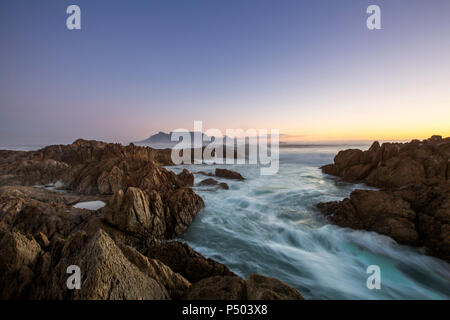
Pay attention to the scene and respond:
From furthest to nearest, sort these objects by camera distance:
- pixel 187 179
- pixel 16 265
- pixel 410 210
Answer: pixel 187 179
pixel 410 210
pixel 16 265

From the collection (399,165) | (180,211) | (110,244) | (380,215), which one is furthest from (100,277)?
(399,165)

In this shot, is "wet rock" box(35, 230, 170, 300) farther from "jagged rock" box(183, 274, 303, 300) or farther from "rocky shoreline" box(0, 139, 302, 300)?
"jagged rock" box(183, 274, 303, 300)

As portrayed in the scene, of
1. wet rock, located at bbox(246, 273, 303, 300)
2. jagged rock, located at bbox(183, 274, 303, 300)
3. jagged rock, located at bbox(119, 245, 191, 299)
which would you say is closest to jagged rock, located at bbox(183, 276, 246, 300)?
jagged rock, located at bbox(183, 274, 303, 300)

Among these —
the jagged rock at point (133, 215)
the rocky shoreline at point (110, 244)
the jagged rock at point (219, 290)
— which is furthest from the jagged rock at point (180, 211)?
the jagged rock at point (219, 290)

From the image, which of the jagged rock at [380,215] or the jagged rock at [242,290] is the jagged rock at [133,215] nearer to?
the jagged rock at [242,290]

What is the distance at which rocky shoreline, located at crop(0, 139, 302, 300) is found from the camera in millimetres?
2449

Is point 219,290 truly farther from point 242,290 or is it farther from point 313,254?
point 313,254

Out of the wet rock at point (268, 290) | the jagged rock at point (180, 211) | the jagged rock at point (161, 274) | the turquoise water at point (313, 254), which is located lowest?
the turquoise water at point (313, 254)

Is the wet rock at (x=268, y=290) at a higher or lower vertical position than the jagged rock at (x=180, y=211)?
higher

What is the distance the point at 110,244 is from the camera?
2.78m

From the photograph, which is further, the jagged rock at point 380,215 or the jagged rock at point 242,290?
the jagged rock at point 380,215

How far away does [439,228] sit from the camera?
6.43 m

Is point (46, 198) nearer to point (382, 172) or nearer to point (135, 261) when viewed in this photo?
point (135, 261)

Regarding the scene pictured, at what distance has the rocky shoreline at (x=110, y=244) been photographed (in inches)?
96.4
